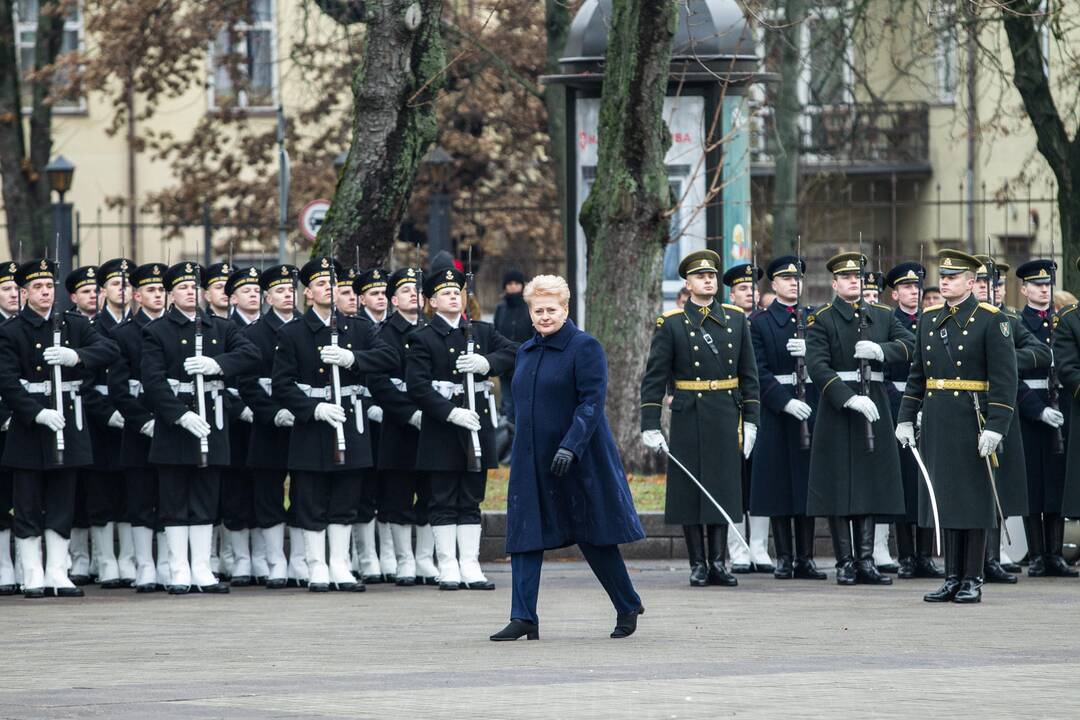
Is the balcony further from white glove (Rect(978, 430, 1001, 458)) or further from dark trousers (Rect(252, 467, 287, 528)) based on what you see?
white glove (Rect(978, 430, 1001, 458))

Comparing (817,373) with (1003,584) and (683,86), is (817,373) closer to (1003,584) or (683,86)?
(1003,584)

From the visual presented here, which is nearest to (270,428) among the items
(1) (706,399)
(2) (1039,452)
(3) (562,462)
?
(1) (706,399)

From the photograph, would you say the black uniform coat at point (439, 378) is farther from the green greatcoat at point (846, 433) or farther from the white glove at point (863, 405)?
the white glove at point (863, 405)

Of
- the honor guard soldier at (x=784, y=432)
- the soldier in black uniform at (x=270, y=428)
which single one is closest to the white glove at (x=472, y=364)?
the soldier in black uniform at (x=270, y=428)

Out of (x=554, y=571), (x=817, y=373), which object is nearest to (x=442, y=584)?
(x=554, y=571)

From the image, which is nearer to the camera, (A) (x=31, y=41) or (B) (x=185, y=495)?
(B) (x=185, y=495)

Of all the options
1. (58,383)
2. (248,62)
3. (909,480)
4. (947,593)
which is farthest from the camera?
(248,62)

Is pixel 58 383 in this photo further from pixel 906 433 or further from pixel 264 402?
pixel 906 433

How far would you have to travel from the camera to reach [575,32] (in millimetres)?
19609

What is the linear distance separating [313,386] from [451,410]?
3.09ft

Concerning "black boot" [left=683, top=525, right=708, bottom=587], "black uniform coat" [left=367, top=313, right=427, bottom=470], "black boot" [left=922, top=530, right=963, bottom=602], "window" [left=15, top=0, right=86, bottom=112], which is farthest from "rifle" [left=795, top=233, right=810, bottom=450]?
"window" [left=15, top=0, right=86, bottom=112]

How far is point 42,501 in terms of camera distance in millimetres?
13805

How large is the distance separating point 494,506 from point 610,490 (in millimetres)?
5790

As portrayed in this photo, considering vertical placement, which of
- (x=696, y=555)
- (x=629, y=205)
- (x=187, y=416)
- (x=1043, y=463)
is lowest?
(x=696, y=555)
